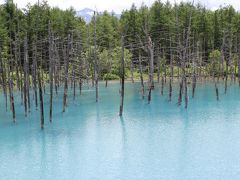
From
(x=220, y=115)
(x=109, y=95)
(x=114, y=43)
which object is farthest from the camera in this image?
(x=114, y=43)

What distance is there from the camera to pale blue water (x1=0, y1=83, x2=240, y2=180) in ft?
74.4

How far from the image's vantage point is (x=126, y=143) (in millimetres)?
28984

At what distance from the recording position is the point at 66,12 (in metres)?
86.6

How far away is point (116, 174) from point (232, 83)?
151 feet

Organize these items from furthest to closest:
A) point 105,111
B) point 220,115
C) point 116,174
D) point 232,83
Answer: point 232,83 → point 105,111 → point 220,115 → point 116,174

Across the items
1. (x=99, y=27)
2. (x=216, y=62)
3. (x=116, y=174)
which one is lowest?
(x=116, y=174)

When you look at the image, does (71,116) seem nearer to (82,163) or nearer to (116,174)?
(82,163)

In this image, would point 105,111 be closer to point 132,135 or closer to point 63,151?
point 132,135

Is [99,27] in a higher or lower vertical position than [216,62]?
higher

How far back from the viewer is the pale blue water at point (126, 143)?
22.7 meters

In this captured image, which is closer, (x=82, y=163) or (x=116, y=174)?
(x=116, y=174)

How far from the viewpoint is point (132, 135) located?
31.5 m

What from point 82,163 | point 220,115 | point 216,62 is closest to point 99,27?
point 216,62

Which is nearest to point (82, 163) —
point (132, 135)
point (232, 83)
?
point (132, 135)
